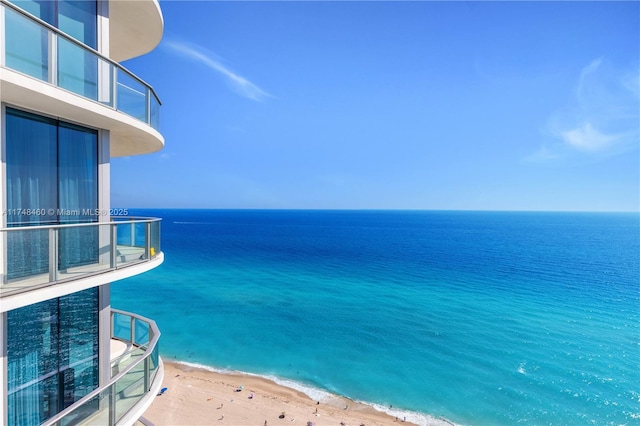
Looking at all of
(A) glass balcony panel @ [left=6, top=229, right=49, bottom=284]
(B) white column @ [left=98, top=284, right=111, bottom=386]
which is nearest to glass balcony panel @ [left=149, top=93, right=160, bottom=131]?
(A) glass balcony panel @ [left=6, top=229, right=49, bottom=284]

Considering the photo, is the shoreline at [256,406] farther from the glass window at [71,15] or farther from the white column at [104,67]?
the glass window at [71,15]

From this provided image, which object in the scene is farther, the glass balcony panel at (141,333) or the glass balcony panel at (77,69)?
the glass balcony panel at (141,333)

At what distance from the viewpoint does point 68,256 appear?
17.5ft

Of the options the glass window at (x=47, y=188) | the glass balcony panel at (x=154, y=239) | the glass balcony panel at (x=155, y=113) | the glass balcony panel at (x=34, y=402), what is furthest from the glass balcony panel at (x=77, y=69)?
the glass balcony panel at (x=34, y=402)

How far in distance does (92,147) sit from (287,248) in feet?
220

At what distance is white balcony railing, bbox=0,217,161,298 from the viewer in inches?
180

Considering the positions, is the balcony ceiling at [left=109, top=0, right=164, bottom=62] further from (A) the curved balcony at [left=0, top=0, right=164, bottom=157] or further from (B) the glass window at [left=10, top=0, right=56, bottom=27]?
(A) the curved balcony at [left=0, top=0, right=164, bottom=157]

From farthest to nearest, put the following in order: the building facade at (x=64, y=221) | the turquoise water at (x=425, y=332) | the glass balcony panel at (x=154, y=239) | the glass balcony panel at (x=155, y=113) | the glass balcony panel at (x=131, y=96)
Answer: the turquoise water at (x=425, y=332) < the glass balcony panel at (x=155, y=113) < the glass balcony panel at (x=154, y=239) < the glass balcony panel at (x=131, y=96) < the building facade at (x=64, y=221)

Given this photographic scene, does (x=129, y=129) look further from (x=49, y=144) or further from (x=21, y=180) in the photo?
(x=21, y=180)

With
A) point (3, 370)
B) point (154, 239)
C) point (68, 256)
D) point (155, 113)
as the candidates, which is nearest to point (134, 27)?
point (155, 113)

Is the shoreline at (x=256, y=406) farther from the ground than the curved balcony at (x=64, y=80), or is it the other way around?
the curved balcony at (x=64, y=80)

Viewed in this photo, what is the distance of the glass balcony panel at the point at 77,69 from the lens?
519 centimetres

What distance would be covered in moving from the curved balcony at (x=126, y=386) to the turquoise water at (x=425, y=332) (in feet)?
50.9

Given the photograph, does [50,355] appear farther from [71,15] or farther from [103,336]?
[71,15]
